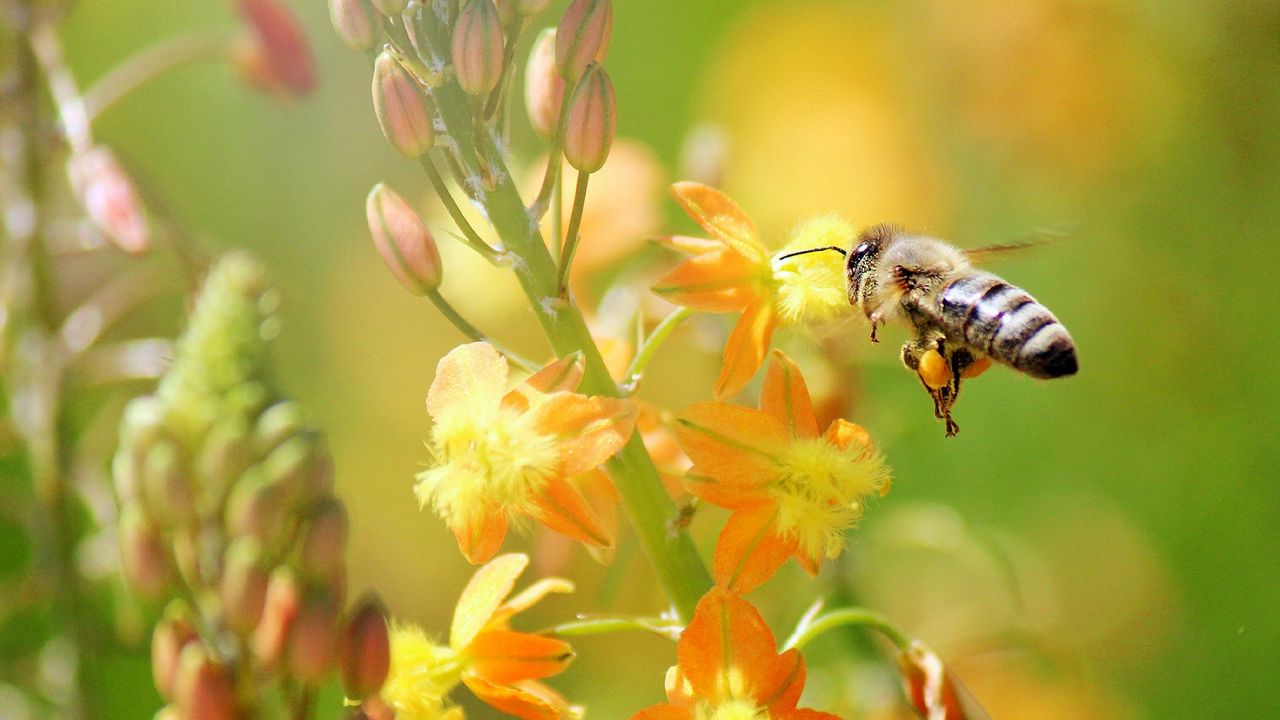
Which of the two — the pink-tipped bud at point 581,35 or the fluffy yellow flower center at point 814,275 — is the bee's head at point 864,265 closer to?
the fluffy yellow flower center at point 814,275

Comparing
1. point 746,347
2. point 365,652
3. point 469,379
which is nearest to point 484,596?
point 365,652

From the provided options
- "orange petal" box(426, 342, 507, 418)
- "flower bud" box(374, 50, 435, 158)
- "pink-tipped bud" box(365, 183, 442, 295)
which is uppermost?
"flower bud" box(374, 50, 435, 158)

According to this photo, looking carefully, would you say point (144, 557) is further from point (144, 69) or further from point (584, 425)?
point (144, 69)

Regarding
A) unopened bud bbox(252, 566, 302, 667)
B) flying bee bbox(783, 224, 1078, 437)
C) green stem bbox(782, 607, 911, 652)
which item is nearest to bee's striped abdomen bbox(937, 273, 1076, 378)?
flying bee bbox(783, 224, 1078, 437)

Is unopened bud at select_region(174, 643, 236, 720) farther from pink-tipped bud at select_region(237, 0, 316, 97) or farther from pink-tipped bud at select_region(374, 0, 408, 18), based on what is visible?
pink-tipped bud at select_region(237, 0, 316, 97)

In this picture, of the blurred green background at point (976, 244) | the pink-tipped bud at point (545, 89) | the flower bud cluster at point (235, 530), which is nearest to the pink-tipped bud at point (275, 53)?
the blurred green background at point (976, 244)

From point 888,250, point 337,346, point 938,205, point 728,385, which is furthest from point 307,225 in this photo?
point 728,385

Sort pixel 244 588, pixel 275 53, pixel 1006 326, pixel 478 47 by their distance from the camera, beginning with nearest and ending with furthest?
1. pixel 478 47
2. pixel 244 588
3. pixel 1006 326
4. pixel 275 53
